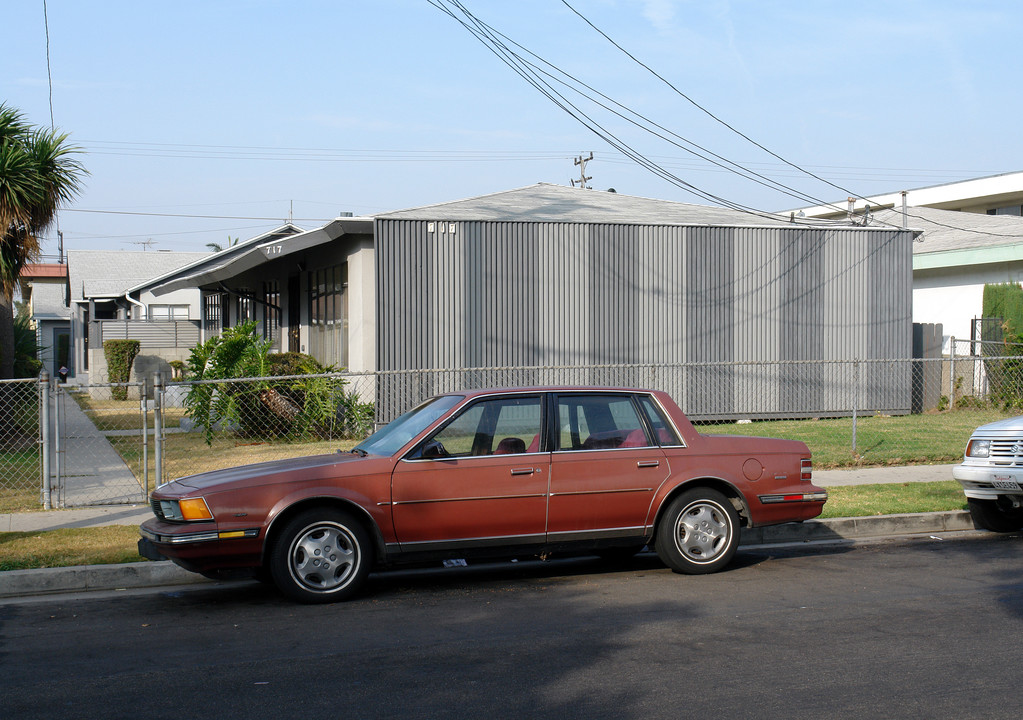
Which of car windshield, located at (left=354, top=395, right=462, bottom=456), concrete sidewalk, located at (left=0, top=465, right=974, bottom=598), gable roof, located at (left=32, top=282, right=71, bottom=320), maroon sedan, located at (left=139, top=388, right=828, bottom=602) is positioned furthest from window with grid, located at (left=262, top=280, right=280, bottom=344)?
gable roof, located at (left=32, top=282, right=71, bottom=320)

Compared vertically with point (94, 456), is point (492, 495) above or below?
above

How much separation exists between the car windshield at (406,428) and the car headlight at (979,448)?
18.4ft

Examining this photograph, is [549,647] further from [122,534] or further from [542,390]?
[122,534]

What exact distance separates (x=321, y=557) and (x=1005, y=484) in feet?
21.8

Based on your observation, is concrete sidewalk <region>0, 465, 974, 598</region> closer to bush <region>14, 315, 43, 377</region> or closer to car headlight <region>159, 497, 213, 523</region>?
car headlight <region>159, 497, 213, 523</region>

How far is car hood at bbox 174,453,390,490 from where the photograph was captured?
6906 mm

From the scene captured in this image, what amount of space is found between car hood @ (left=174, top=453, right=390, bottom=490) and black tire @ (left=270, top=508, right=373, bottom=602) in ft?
0.94

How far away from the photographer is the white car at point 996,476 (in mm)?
9259

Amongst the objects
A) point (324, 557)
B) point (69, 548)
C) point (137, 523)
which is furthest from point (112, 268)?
point (324, 557)

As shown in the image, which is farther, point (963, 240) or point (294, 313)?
point (963, 240)

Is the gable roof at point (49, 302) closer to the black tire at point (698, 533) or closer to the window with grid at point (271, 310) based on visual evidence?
the window with grid at point (271, 310)

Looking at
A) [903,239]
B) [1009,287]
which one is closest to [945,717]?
[903,239]

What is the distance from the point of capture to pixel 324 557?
6938mm

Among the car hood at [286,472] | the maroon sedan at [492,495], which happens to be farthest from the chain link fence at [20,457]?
the maroon sedan at [492,495]
